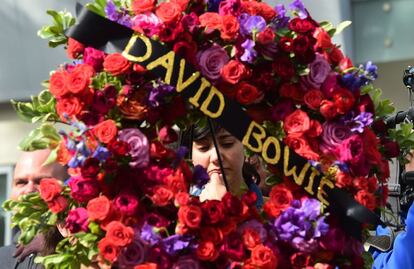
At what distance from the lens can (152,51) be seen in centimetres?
228

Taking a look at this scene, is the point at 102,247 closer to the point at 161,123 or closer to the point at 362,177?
Answer: the point at 161,123

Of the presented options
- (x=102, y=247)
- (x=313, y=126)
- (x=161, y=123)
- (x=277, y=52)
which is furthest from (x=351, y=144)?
(x=102, y=247)

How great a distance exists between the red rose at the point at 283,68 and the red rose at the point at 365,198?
37 centimetres

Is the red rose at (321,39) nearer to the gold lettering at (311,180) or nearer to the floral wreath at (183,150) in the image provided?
the floral wreath at (183,150)

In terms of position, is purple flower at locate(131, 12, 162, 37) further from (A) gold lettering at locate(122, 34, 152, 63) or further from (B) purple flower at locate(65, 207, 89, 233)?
(B) purple flower at locate(65, 207, 89, 233)

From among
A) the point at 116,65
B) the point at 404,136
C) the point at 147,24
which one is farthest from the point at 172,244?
the point at 404,136

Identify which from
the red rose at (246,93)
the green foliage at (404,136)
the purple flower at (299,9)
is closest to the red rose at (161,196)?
the red rose at (246,93)

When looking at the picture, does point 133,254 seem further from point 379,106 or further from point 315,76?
point 379,106

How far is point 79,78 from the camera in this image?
2246 millimetres

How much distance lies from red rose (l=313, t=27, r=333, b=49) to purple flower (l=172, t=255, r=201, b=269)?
696 millimetres

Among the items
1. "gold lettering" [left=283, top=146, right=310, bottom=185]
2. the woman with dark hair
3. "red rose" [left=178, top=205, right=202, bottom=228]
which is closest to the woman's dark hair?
the woman with dark hair

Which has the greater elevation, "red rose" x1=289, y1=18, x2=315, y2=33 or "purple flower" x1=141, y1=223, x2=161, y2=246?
"red rose" x1=289, y1=18, x2=315, y2=33

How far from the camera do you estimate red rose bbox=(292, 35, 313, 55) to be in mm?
2379

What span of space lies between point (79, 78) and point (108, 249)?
445 millimetres
